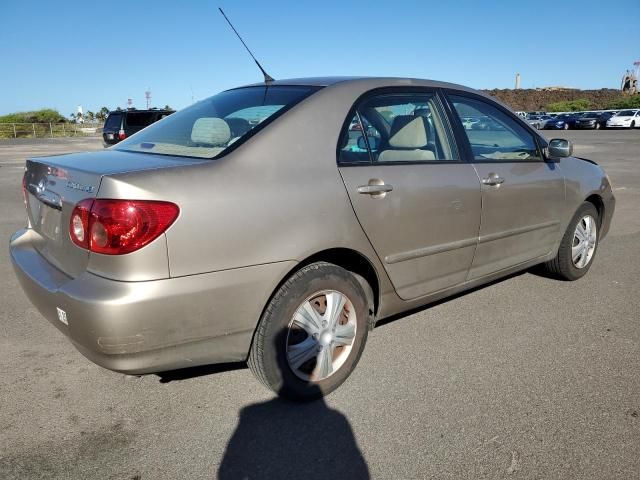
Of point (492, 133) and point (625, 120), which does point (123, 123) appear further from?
point (625, 120)

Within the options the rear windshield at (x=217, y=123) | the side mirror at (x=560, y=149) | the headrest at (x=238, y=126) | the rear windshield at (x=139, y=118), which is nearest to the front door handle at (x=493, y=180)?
the side mirror at (x=560, y=149)

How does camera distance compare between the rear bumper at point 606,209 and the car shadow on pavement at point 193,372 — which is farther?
the rear bumper at point 606,209

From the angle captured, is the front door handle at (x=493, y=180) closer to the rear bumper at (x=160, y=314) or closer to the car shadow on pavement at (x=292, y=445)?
the rear bumper at (x=160, y=314)

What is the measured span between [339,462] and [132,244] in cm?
128

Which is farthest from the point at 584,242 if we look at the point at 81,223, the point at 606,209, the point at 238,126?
the point at 81,223

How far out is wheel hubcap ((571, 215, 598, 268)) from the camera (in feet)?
15.1

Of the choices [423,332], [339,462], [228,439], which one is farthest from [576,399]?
[228,439]

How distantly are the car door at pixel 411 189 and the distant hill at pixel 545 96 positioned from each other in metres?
83.1

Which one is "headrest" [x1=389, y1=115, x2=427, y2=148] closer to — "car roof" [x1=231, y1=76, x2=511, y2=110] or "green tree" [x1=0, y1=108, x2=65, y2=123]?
"car roof" [x1=231, y1=76, x2=511, y2=110]

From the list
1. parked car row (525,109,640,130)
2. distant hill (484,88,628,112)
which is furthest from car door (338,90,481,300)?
distant hill (484,88,628,112)

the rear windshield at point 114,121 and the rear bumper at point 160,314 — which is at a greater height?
the rear windshield at point 114,121

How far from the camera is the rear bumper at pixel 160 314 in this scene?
2.18 metres

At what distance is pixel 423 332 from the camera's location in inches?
144

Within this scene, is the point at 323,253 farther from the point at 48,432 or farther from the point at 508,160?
the point at 508,160
